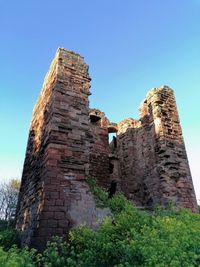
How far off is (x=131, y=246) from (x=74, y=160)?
2645mm

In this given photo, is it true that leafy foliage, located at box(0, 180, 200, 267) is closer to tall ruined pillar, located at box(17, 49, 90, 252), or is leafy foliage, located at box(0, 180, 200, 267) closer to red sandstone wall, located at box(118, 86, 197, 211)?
tall ruined pillar, located at box(17, 49, 90, 252)

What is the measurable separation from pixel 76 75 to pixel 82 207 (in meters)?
3.39

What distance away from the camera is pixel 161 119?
326 inches

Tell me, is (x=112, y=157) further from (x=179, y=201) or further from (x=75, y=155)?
(x=75, y=155)

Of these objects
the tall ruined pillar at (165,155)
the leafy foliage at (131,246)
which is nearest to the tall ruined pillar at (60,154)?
the leafy foliage at (131,246)

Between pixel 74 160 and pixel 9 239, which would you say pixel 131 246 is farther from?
pixel 9 239

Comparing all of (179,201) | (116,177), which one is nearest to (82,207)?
(179,201)

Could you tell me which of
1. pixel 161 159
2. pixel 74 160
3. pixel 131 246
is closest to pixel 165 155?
pixel 161 159

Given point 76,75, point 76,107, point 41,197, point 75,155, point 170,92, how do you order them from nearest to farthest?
point 41,197
point 75,155
point 76,107
point 76,75
point 170,92

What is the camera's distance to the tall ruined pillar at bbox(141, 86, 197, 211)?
739 cm

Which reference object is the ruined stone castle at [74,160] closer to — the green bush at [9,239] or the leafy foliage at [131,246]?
the green bush at [9,239]

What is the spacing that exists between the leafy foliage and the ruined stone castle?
23.2 inches

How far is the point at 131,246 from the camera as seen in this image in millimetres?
3350

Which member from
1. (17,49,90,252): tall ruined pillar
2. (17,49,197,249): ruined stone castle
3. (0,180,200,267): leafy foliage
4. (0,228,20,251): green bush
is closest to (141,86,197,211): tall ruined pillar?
(17,49,197,249): ruined stone castle
